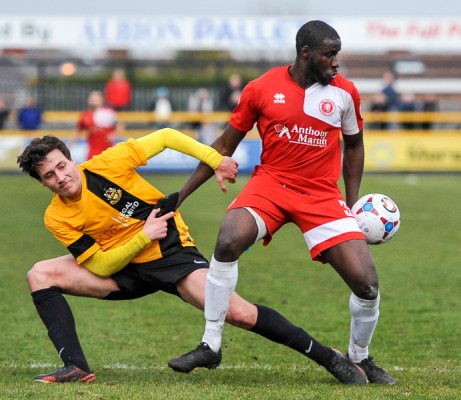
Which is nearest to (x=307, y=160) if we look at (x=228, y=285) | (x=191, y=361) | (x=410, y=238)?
(x=228, y=285)

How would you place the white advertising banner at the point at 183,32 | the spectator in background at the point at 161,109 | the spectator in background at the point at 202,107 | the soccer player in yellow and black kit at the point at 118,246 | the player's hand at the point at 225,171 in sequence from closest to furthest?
1. the soccer player in yellow and black kit at the point at 118,246
2. the player's hand at the point at 225,171
3. the spectator in background at the point at 202,107
4. the spectator in background at the point at 161,109
5. the white advertising banner at the point at 183,32

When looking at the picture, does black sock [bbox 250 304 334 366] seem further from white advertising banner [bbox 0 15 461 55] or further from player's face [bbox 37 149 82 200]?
white advertising banner [bbox 0 15 461 55]

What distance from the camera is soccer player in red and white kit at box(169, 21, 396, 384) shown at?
6.00 meters

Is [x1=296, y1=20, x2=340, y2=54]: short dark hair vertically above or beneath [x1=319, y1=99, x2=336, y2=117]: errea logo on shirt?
above

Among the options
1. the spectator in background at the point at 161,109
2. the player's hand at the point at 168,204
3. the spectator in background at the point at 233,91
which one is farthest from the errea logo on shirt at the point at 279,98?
the spectator in background at the point at 161,109

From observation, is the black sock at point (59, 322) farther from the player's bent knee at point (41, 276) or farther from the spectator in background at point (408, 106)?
the spectator in background at point (408, 106)

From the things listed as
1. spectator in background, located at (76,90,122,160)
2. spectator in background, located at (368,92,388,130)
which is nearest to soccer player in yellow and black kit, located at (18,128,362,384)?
spectator in background, located at (76,90,122,160)

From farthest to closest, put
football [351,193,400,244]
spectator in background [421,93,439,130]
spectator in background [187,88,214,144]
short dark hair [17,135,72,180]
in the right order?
spectator in background [421,93,439,130]
spectator in background [187,88,214,144]
football [351,193,400,244]
short dark hair [17,135,72,180]

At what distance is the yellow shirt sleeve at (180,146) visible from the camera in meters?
6.27

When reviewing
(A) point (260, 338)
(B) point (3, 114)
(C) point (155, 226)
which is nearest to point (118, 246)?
(C) point (155, 226)

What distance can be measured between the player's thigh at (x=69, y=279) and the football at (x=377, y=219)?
1588 mm

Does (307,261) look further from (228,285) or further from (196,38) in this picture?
(196,38)

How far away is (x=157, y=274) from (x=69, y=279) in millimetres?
546

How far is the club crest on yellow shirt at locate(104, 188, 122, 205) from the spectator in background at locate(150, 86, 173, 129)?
19.2 meters
